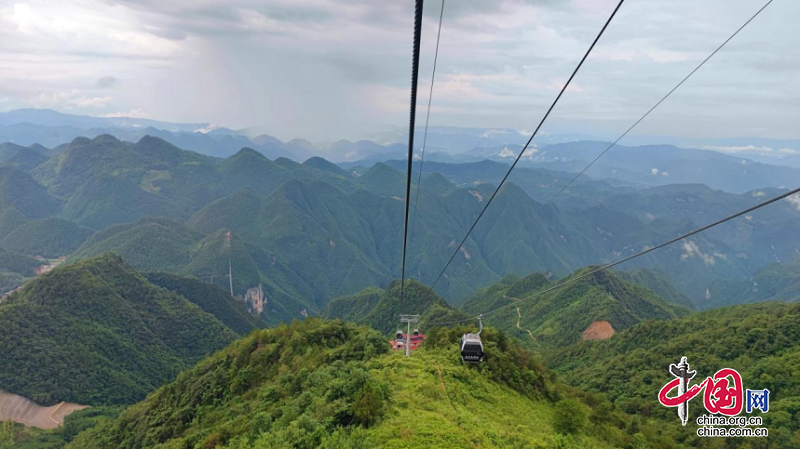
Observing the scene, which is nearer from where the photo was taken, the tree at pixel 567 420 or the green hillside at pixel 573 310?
the tree at pixel 567 420

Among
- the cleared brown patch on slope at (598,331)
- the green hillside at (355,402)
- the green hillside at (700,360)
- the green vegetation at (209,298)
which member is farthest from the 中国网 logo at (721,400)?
the green vegetation at (209,298)

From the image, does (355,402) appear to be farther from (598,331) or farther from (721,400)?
(598,331)

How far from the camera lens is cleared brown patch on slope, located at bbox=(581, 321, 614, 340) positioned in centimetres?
10588

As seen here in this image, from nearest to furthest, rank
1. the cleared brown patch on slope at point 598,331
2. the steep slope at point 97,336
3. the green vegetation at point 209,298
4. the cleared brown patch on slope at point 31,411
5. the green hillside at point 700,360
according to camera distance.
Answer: the green hillside at point 700,360 → the cleared brown patch on slope at point 31,411 → the steep slope at point 97,336 → the cleared brown patch on slope at point 598,331 → the green vegetation at point 209,298

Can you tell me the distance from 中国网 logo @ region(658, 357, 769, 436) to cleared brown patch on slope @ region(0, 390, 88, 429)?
107 meters

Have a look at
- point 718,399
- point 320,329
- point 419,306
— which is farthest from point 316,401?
point 419,306

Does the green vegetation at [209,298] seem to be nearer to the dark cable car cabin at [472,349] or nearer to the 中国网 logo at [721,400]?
the dark cable car cabin at [472,349]

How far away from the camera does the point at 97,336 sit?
103438mm

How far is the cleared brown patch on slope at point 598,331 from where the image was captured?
4168 inches

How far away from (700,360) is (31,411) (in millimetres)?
127096

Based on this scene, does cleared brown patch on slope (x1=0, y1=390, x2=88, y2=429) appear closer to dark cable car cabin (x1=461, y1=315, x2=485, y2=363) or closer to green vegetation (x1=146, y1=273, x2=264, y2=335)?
green vegetation (x1=146, y1=273, x2=264, y2=335)

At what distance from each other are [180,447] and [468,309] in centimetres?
14618

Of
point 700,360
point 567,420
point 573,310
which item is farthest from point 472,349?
point 573,310

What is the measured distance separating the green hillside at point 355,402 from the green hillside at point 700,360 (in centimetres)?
1489
